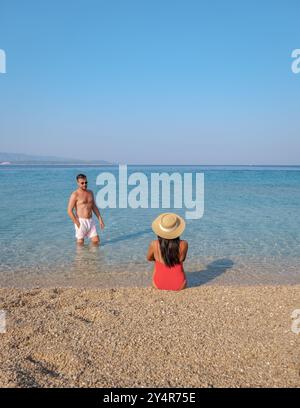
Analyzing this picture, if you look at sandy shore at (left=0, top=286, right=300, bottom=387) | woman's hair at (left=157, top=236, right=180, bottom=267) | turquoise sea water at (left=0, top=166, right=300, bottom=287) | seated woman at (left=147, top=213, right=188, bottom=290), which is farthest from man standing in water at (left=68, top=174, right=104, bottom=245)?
woman's hair at (left=157, top=236, right=180, bottom=267)

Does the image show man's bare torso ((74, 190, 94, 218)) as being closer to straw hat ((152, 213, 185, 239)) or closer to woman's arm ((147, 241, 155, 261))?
woman's arm ((147, 241, 155, 261))

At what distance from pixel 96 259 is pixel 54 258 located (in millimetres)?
872

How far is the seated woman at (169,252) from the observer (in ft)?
17.6

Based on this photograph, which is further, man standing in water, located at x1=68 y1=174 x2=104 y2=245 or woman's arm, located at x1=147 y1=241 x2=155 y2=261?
man standing in water, located at x1=68 y1=174 x2=104 y2=245

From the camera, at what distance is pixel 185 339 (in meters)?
3.79

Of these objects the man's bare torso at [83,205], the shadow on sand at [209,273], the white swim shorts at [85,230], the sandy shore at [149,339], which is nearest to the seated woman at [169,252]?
the sandy shore at [149,339]

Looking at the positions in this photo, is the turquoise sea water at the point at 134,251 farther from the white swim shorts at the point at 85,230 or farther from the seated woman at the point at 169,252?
the seated woman at the point at 169,252

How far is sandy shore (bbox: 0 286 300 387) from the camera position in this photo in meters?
3.08

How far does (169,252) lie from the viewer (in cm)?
539

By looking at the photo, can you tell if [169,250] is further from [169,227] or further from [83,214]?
[83,214]

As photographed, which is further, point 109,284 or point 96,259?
point 96,259

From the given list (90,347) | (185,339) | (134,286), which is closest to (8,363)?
(90,347)

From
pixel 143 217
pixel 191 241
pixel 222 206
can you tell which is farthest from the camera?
pixel 222 206
